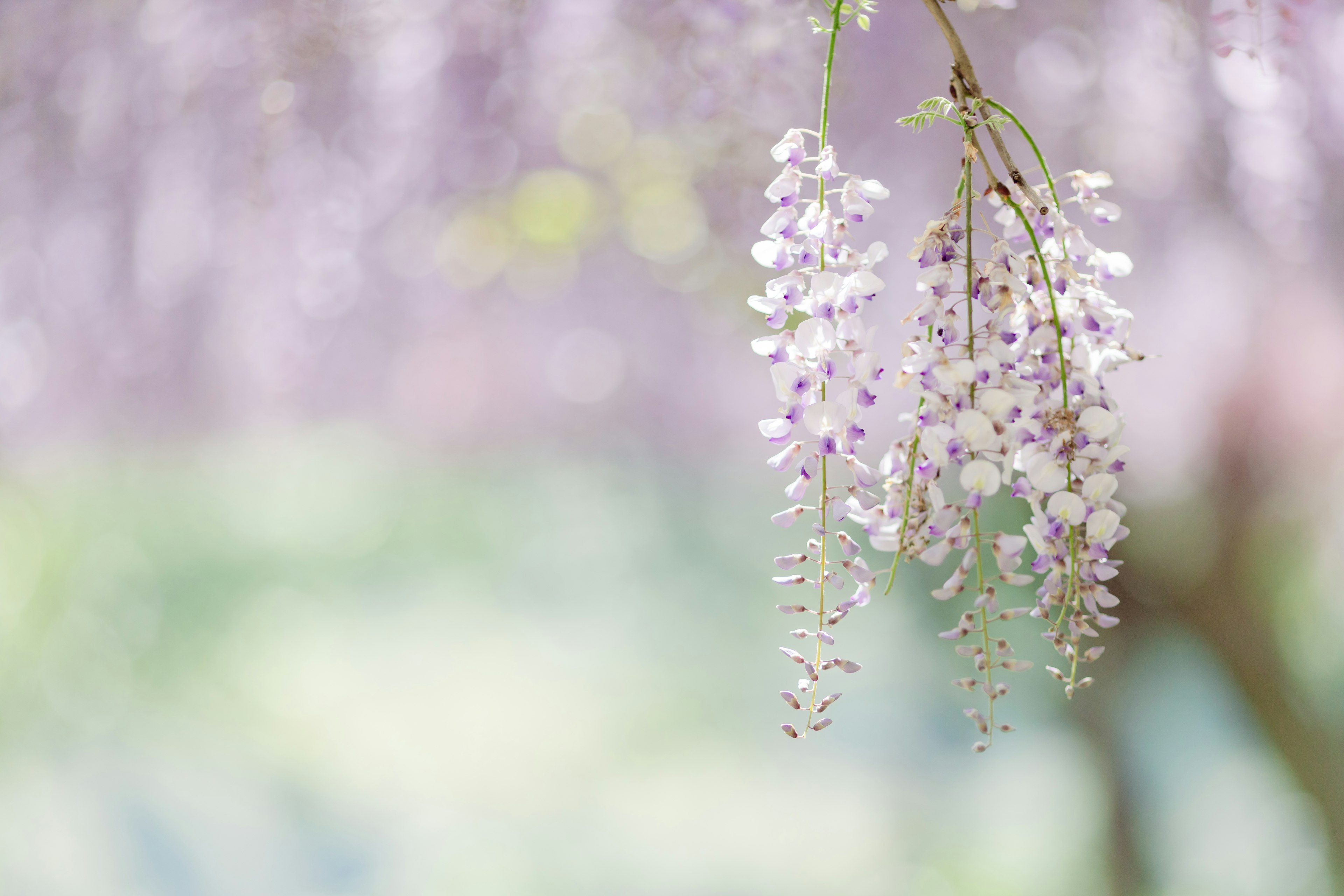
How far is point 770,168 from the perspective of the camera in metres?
1.06

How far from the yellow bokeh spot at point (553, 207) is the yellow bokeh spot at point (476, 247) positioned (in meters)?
0.03

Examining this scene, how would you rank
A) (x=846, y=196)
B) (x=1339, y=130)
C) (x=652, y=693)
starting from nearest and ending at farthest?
(x=846, y=196)
(x=1339, y=130)
(x=652, y=693)

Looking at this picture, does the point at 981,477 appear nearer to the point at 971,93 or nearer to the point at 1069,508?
the point at 1069,508

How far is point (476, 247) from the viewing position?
3.63ft

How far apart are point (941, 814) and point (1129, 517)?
467 mm

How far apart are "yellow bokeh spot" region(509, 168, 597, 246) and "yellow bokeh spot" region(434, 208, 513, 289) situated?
0.09 feet

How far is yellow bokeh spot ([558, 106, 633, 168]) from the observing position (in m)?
1.08

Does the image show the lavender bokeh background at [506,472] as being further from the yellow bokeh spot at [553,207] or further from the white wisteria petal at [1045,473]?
the white wisteria petal at [1045,473]

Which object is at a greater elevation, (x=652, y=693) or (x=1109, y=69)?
(x=1109, y=69)

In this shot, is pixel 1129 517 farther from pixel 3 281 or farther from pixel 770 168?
pixel 3 281

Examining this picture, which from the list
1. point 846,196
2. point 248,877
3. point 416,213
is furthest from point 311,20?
point 248,877

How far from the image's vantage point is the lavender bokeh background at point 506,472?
1057mm

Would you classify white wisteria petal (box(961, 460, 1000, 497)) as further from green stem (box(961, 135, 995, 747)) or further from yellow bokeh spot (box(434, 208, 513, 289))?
yellow bokeh spot (box(434, 208, 513, 289))

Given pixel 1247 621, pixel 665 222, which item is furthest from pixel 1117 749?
pixel 665 222
